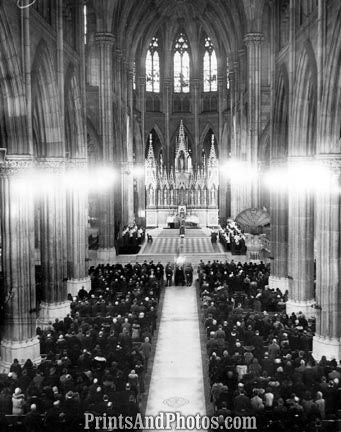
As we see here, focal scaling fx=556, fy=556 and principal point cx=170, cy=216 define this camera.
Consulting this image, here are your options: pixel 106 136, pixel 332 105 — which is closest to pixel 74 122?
pixel 106 136

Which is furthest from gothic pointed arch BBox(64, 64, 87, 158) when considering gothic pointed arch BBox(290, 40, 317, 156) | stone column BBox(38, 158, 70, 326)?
gothic pointed arch BBox(290, 40, 317, 156)

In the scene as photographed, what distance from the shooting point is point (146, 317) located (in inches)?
888

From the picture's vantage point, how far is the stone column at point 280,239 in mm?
29234

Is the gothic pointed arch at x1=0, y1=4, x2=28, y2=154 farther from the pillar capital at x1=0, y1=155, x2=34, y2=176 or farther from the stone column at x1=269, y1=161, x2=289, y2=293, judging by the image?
the stone column at x1=269, y1=161, x2=289, y2=293

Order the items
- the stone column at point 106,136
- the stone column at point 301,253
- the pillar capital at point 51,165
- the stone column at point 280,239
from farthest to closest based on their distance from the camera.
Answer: the stone column at point 106,136, the stone column at point 280,239, the stone column at point 301,253, the pillar capital at point 51,165

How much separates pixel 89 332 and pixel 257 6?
3030cm

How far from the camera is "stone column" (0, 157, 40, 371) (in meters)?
19.7

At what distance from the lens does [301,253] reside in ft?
82.7

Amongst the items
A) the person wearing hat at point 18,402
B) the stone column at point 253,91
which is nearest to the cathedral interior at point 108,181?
the person wearing hat at point 18,402

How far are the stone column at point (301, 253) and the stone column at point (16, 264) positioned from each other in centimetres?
1177

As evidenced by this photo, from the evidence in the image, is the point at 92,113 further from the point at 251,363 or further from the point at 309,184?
the point at 251,363

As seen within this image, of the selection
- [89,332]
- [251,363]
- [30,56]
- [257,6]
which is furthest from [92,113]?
[251,363]

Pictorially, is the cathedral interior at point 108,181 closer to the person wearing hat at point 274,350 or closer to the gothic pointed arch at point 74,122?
the gothic pointed arch at point 74,122

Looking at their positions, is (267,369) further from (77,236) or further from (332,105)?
(77,236)
